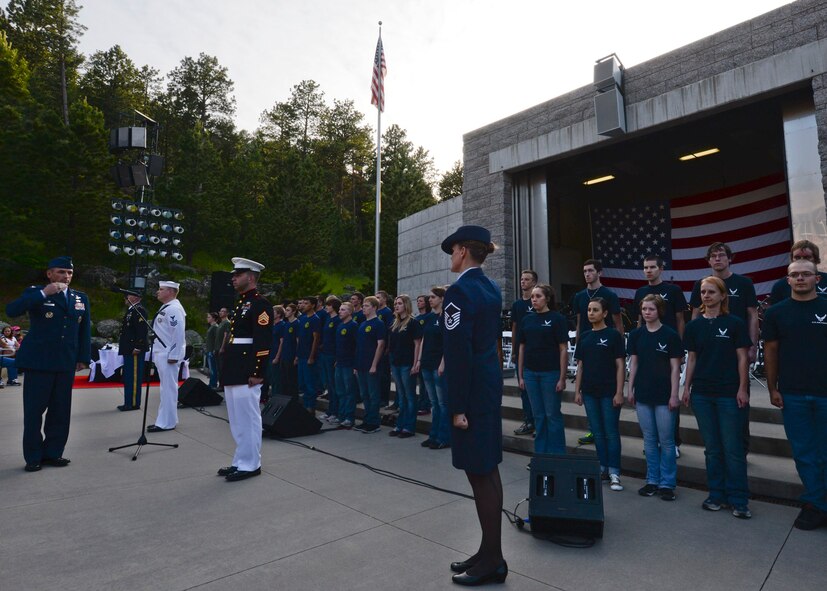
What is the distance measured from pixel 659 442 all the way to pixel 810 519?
1.09m

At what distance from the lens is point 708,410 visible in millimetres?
3844

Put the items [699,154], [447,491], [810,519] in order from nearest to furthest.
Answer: [810,519] → [447,491] → [699,154]

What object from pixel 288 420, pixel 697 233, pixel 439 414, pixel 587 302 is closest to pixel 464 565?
pixel 439 414

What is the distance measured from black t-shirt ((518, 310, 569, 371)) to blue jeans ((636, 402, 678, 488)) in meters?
0.93

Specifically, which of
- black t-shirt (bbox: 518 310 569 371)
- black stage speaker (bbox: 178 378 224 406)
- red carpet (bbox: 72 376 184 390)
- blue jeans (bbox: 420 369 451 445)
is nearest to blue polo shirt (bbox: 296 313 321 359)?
black stage speaker (bbox: 178 378 224 406)

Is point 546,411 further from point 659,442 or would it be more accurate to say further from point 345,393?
point 345,393

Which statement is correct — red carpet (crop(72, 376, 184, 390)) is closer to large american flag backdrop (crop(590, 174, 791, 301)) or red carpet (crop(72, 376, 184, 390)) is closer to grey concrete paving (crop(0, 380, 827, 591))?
grey concrete paving (crop(0, 380, 827, 591))

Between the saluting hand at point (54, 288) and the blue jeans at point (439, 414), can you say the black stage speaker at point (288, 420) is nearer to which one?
the blue jeans at point (439, 414)

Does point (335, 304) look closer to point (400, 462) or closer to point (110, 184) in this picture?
point (400, 462)

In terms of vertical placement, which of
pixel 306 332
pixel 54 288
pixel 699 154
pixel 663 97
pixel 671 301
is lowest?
pixel 306 332

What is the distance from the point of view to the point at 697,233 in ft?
46.8

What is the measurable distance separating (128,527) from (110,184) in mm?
30092

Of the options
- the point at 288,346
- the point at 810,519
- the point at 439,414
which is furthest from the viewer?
the point at 288,346

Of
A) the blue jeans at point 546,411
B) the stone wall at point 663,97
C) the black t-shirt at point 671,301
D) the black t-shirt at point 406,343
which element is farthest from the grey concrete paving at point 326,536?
the stone wall at point 663,97
